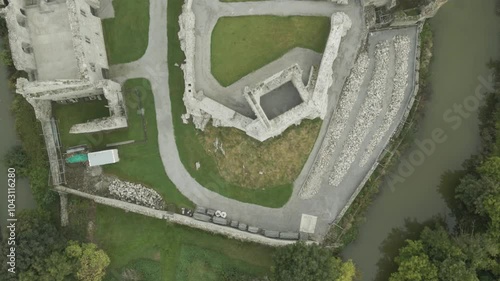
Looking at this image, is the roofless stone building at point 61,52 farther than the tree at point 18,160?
No

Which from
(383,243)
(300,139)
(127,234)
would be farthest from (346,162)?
(127,234)

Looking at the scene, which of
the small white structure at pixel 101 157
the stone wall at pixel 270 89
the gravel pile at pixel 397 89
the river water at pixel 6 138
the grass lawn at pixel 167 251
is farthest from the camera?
the river water at pixel 6 138

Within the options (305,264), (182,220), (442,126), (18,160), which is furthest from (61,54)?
(442,126)

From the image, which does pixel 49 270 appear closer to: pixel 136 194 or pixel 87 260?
pixel 87 260

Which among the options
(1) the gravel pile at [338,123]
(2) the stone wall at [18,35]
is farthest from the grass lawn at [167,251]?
(2) the stone wall at [18,35]

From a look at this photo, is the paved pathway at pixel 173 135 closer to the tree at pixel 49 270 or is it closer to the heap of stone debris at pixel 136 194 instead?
the heap of stone debris at pixel 136 194

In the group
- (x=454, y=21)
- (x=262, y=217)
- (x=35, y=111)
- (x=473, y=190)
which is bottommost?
(x=262, y=217)

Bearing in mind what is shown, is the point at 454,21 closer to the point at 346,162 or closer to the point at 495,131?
the point at 495,131
